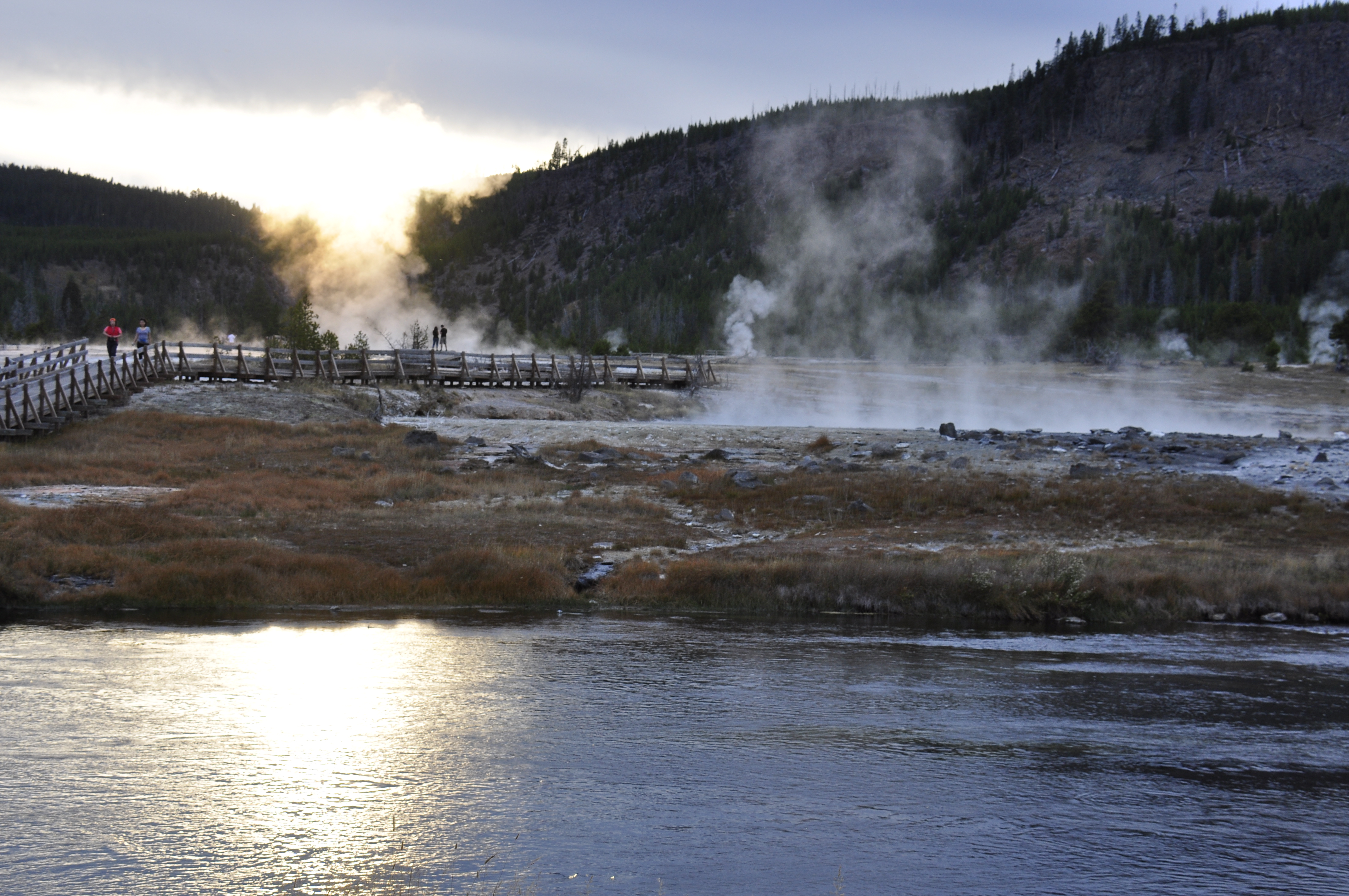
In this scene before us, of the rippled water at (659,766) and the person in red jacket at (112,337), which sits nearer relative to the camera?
the rippled water at (659,766)

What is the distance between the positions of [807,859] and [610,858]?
1.57 meters

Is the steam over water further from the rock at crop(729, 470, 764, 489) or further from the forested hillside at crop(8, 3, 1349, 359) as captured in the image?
the rock at crop(729, 470, 764, 489)

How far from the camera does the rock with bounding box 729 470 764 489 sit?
29.2 meters

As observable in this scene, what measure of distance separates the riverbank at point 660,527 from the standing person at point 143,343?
22.3 feet

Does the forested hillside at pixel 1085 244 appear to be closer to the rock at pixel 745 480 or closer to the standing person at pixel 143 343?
the rock at pixel 745 480

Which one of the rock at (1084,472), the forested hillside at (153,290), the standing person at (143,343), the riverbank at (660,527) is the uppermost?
the forested hillside at (153,290)

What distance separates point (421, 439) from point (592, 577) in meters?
17.4

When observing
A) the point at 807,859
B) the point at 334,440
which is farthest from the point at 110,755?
the point at 334,440

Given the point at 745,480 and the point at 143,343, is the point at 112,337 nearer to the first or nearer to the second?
the point at 143,343

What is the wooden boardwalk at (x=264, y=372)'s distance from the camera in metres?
34.8

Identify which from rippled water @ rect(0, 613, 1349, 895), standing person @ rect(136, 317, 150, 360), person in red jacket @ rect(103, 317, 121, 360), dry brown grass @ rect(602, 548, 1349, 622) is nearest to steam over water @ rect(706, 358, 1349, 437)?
standing person @ rect(136, 317, 150, 360)

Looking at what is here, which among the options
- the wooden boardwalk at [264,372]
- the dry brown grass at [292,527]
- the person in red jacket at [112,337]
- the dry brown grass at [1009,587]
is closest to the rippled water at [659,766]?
the dry brown grass at [1009,587]

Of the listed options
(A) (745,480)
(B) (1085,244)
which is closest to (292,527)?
(A) (745,480)

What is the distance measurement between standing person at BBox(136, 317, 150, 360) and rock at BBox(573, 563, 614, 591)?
2980cm
